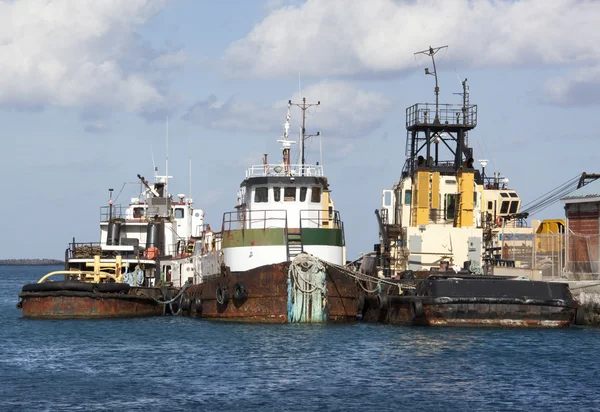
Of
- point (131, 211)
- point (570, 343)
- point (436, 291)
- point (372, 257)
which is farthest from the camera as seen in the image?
point (131, 211)

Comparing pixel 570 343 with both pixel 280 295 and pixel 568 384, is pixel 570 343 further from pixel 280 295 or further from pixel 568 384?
pixel 280 295

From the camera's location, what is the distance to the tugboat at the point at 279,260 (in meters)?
35.9

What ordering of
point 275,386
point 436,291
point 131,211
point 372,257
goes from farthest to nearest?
point 131,211, point 372,257, point 436,291, point 275,386

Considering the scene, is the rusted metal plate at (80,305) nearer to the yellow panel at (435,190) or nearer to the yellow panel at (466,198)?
the yellow panel at (435,190)

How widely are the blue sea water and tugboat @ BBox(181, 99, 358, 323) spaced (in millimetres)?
824

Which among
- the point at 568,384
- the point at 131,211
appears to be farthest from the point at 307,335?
the point at 131,211

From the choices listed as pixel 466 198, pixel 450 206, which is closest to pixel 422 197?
pixel 466 198

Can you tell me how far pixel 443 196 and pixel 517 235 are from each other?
23.3ft

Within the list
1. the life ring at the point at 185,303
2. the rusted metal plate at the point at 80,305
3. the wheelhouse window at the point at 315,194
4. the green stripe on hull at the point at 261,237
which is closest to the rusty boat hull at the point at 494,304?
the green stripe on hull at the point at 261,237

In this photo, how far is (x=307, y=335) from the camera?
33469 millimetres

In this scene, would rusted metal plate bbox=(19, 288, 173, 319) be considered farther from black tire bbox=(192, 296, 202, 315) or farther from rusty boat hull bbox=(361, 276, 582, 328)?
rusty boat hull bbox=(361, 276, 582, 328)

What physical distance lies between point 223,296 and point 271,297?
6.68ft

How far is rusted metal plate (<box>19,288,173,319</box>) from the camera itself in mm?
41031

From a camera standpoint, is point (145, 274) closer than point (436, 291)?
No
